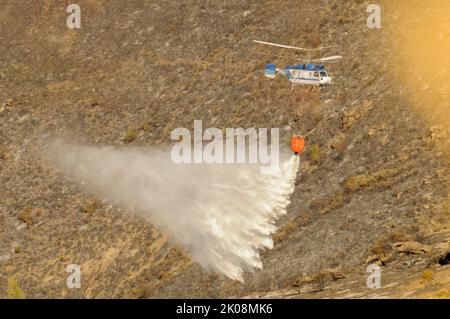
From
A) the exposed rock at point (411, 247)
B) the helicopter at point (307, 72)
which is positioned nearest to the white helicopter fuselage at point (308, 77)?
the helicopter at point (307, 72)

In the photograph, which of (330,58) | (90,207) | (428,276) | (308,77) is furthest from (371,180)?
(90,207)

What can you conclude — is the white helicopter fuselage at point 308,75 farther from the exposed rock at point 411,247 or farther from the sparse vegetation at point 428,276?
the sparse vegetation at point 428,276

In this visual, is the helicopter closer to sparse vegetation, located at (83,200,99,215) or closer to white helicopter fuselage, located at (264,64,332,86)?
white helicopter fuselage, located at (264,64,332,86)

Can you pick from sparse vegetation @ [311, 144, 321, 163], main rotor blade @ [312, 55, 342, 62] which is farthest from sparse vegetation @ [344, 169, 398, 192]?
main rotor blade @ [312, 55, 342, 62]

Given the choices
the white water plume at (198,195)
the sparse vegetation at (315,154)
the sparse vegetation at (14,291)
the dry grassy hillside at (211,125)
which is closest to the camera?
the dry grassy hillside at (211,125)

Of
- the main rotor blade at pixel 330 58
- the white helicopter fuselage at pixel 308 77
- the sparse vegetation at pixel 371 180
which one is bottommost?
the sparse vegetation at pixel 371 180

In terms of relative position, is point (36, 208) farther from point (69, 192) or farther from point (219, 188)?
point (219, 188)
